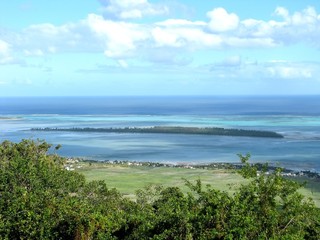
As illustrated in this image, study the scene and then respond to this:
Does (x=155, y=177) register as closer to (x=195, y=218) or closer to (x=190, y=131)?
(x=195, y=218)

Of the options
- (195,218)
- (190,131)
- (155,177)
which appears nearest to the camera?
(195,218)

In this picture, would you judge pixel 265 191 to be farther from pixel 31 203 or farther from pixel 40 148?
pixel 40 148

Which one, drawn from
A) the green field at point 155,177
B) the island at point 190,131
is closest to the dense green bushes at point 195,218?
the green field at point 155,177

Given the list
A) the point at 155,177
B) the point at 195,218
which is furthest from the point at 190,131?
the point at 195,218

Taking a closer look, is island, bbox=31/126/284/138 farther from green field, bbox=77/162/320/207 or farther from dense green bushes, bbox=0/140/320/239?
dense green bushes, bbox=0/140/320/239

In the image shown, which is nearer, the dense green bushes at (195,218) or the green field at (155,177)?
the dense green bushes at (195,218)

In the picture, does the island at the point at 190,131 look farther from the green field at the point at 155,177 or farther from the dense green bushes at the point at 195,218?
the dense green bushes at the point at 195,218

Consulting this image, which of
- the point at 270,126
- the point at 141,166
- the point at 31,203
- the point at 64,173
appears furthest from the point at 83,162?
the point at 270,126

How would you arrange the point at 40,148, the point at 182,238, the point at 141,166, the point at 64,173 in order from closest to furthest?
1. the point at 182,238
2. the point at 64,173
3. the point at 40,148
4. the point at 141,166

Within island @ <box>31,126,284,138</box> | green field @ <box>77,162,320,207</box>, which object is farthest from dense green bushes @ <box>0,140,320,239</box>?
island @ <box>31,126,284,138</box>
